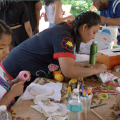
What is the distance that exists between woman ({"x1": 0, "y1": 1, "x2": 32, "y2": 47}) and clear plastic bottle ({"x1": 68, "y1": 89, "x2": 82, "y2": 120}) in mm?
1563

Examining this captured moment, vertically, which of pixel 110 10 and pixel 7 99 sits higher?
pixel 110 10

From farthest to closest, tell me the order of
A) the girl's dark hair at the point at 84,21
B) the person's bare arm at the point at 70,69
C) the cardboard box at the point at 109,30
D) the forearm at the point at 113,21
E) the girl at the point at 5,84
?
the forearm at the point at 113,21 < the cardboard box at the point at 109,30 < the girl's dark hair at the point at 84,21 < the person's bare arm at the point at 70,69 < the girl at the point at 5,84

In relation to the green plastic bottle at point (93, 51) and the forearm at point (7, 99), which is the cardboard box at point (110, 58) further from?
the forearm at point (7, 99)

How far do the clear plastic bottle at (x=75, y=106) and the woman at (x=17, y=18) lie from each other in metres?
1.56

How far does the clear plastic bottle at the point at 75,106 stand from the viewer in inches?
27.2

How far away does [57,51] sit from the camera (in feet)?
3.86

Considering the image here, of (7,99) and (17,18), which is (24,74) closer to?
(7,99)

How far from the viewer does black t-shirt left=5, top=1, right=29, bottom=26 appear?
6.35ft

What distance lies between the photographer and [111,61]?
1541mm

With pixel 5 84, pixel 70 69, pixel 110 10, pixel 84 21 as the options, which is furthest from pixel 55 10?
pixel 5 84

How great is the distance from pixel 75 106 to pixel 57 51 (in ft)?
1.88

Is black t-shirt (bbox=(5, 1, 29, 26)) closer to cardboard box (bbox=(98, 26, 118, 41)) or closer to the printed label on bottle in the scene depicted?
cardboard box (bbox=(98, 26, 118, 41))

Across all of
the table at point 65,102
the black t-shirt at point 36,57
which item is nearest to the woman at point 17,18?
the black t-shirt at point 36,57

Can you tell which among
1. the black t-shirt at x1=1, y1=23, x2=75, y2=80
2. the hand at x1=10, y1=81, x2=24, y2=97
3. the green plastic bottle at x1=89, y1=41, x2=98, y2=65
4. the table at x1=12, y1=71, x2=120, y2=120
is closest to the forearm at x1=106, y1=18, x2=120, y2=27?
the green plastic bottle at x1=89, y1=41, x2=98, y2=65
